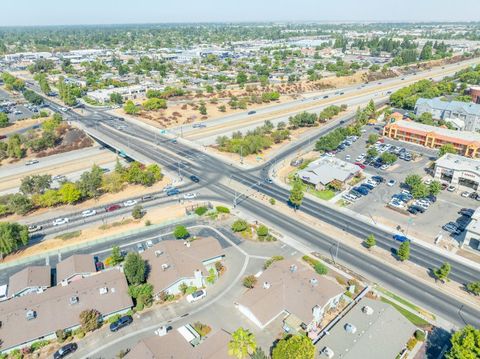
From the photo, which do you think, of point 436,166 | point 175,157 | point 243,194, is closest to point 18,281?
point 243,194

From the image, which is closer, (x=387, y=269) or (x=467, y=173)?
(x=387, y=269)

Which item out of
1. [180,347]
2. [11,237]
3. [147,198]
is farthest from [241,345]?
[147,198]

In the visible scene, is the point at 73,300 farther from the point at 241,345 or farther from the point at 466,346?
the point at 466,346

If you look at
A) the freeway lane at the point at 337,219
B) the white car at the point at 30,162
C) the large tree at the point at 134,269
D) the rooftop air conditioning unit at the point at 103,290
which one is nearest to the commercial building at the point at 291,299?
the large tree at the point at 134,269

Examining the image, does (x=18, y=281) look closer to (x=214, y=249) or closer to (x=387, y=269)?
(x=214, y=249)

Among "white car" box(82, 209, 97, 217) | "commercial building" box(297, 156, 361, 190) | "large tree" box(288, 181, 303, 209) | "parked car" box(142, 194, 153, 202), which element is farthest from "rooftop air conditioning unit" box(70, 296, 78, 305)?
"commercial building" box(297, 156, 361, 190)

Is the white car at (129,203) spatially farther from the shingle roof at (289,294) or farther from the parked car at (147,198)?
the shingle roof at (289,294)
